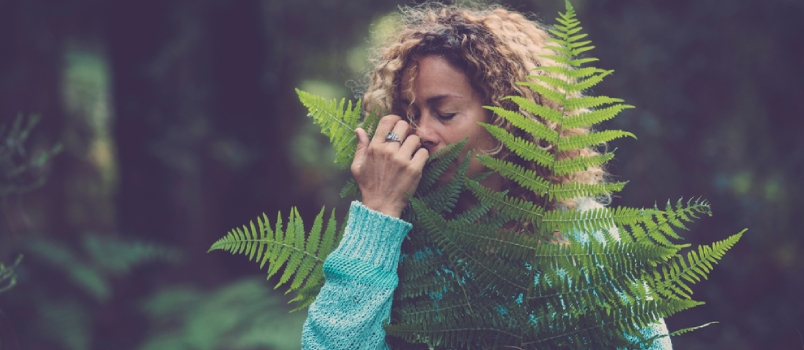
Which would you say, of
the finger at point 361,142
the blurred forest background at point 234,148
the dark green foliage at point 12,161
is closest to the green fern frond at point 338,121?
the finger at point 361,142

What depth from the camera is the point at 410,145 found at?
1.45m

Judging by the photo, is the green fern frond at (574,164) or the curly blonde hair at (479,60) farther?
the curly blonde hair at (479,60)

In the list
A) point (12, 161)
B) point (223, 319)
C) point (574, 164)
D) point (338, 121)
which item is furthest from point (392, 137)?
point (223, 319)

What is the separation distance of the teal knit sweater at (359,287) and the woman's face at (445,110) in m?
0.26

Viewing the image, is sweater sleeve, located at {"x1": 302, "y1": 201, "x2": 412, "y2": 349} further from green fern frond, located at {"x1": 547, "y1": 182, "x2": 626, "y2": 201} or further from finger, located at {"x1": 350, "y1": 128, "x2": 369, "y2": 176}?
green fern frond, located at {"x1": 547, "y1": 182, "x2": 626, "y2": 201}

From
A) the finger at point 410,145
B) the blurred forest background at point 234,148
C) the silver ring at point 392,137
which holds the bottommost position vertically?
the finger at point 410,145

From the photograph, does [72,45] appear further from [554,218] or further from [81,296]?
[554,218]

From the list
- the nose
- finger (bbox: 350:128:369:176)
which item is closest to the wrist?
finger (bbox: 350:128:369:176)

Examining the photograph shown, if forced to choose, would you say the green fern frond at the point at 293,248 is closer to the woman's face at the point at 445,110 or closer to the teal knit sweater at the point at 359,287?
the teal knit sweater at the point at 359,287

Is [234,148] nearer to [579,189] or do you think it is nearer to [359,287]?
[359,287]

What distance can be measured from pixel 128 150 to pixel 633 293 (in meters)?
4.52

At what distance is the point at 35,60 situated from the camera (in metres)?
4.95

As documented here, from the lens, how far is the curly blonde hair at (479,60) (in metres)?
1.63

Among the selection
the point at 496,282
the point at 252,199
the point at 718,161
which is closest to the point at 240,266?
the point at 252,199
